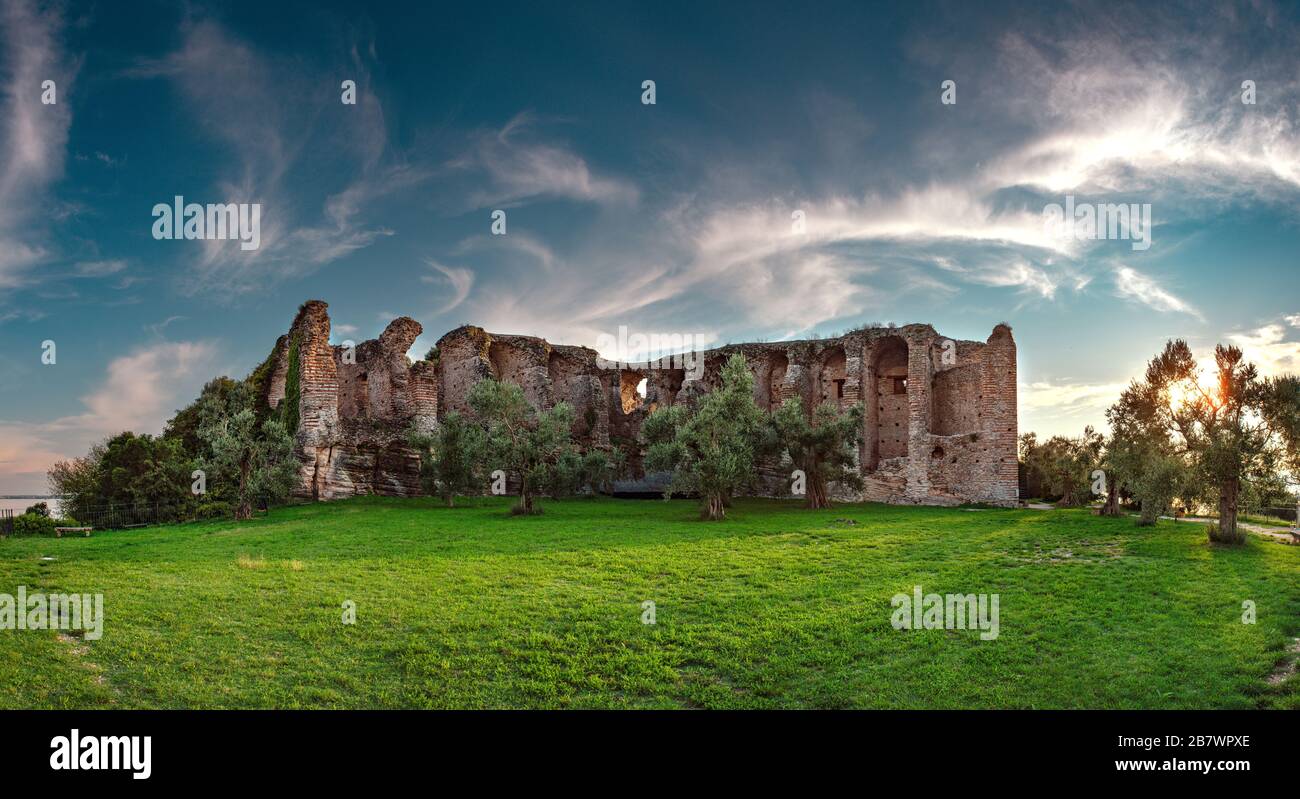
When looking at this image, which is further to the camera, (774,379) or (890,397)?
(774,379)

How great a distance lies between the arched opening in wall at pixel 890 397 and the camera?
141 ft

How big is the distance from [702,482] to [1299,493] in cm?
1807

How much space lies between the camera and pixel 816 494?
32.7 meters

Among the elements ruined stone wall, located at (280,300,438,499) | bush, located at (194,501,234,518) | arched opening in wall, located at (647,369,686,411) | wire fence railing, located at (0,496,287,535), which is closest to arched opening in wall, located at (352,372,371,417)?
ruined stone wall, located at (280,300,438,499)

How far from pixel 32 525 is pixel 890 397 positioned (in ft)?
134

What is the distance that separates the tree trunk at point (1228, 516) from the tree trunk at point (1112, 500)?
295 inches

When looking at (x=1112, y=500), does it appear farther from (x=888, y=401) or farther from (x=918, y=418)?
(x=888, y=401)

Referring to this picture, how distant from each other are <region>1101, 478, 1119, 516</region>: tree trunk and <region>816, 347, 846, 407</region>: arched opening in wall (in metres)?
17.8

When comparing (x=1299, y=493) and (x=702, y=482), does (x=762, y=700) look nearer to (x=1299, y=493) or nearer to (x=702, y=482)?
(x=702, y=482)

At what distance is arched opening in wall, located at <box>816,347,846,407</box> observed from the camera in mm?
44531

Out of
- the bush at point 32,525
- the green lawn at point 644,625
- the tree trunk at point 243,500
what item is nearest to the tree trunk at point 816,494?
the green lawn at point 644,625

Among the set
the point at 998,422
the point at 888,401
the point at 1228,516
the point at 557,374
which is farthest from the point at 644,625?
the point at 557,374

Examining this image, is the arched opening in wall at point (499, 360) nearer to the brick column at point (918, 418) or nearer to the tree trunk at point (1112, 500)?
the brick column at point (918, 418)

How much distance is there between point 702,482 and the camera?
1072 inches
